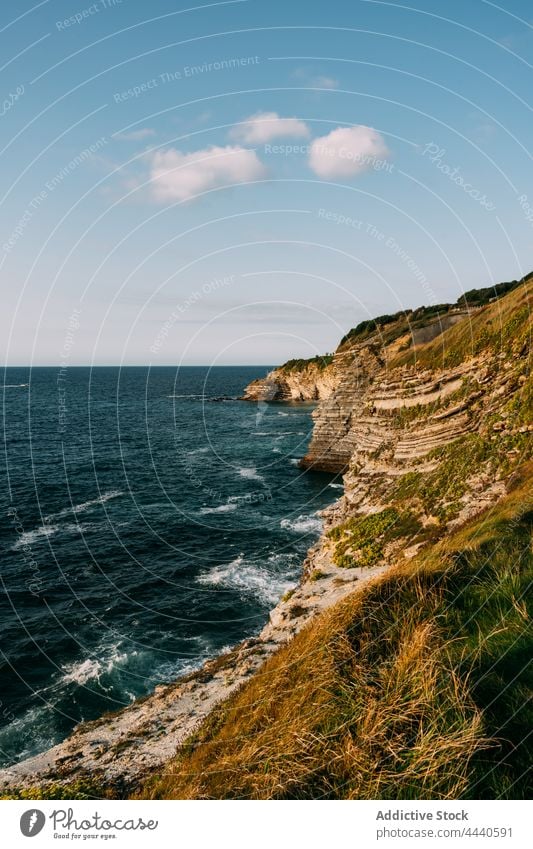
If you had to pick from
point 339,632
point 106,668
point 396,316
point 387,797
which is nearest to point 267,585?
point 106,668

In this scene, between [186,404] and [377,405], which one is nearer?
[377,405]

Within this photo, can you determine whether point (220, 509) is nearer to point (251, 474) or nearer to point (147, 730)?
point (251, 474)

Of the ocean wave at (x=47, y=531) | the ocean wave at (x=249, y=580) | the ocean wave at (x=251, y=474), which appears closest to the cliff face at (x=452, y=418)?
the ocean wave at (x=249, y=580)

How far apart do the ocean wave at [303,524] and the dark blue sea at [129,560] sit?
178mm

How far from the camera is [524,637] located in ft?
21.4

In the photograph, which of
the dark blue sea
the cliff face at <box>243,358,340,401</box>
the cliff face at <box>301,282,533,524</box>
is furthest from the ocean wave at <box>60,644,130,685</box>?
the cliff face at <box>243,358,340,401</box>

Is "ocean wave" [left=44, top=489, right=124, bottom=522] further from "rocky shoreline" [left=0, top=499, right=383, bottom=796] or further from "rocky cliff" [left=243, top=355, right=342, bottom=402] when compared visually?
"rocky cliff" [left=243, top=355, right=342, bottom=402]

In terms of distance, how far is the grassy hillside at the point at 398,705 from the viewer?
16.8 feet

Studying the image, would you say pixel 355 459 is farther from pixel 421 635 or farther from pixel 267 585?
pixel 421 635

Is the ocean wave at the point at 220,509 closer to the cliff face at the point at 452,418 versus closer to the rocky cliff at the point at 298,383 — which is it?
the cliff face at the point at 452,418

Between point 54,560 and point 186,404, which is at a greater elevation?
point 186,404

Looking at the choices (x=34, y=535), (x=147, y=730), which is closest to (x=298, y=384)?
(x=34, y=535)

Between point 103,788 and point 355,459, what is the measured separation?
37.9 m

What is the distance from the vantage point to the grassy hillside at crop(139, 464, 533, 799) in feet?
16.8
